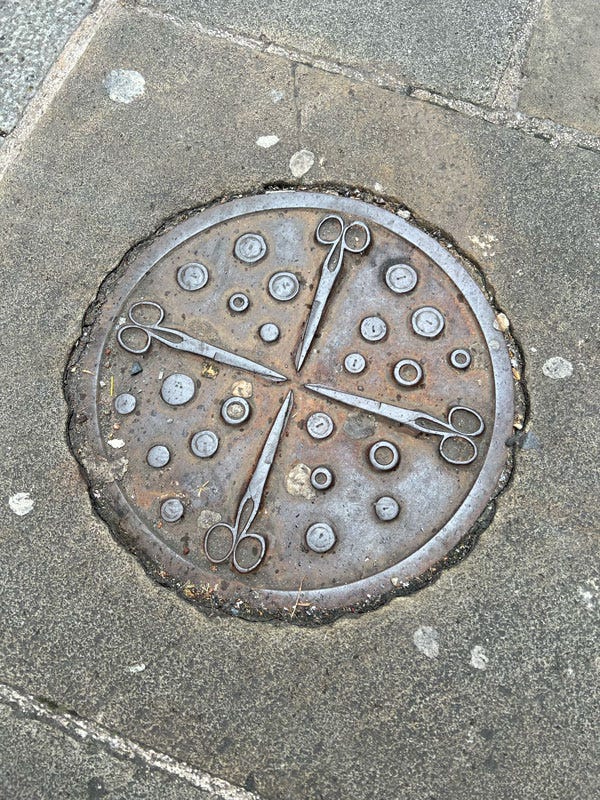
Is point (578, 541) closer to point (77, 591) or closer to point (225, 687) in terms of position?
point (225, 687)

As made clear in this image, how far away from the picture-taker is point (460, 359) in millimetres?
2008

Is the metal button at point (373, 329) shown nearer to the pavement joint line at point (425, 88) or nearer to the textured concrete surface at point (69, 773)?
the pavement joint line at point (425, 88)

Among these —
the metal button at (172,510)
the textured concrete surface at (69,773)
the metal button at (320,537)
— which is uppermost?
the metal button at (320,537)

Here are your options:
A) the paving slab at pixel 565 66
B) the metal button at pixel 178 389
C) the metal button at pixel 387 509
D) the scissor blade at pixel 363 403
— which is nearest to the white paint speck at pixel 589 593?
the metal button at pixel 387 509

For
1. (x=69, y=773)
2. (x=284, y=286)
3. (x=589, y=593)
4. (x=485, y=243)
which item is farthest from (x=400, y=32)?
(x=69, y=773)

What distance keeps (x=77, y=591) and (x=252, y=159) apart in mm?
1594

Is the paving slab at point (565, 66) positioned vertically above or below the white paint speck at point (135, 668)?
above

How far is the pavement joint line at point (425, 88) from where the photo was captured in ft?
7.56

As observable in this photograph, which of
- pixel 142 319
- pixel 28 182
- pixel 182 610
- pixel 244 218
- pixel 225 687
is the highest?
pixel 244 218

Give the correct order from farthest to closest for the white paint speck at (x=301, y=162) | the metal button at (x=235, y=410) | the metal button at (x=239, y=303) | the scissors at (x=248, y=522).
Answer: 1. the white paint speck at (x=301, y=162)
2. the metal button at (x=239, y=303)
3. the metal button at (x=235, y=410)
4. the scissors at (x=248, y=522)

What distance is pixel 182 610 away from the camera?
5.99 ft

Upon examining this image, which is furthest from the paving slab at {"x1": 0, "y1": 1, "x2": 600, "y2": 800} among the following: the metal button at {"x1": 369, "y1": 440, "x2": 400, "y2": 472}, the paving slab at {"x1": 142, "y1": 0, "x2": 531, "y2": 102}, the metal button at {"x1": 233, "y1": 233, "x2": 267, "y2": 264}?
the metal button at {"x1": 369, "y1": 440, "x2": 400, "y2": 472}

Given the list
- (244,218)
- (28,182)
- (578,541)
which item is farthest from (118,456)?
(578,541)

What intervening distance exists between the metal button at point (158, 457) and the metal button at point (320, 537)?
0.49 m
